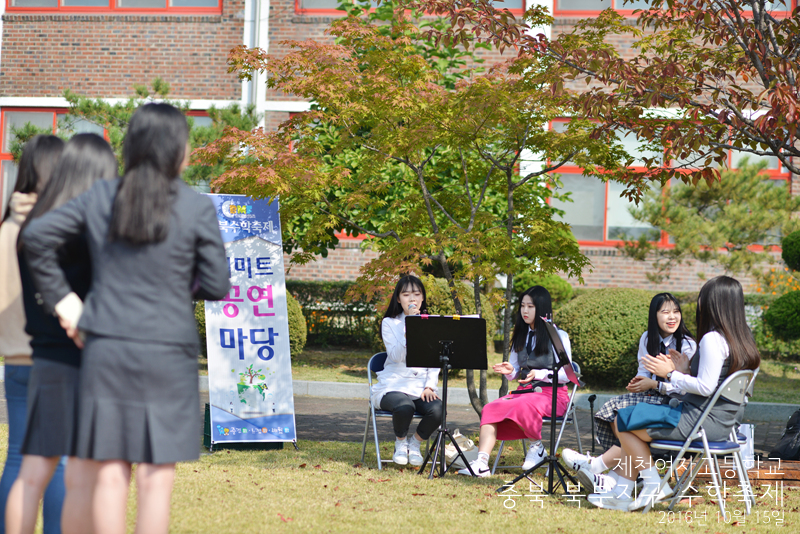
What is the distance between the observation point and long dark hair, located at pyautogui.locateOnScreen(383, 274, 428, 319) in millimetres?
5871

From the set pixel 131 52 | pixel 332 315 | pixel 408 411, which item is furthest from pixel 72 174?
pixel 131 52

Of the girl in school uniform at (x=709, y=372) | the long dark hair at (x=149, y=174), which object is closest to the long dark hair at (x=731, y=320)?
the girl in school uniform at (x=709, y=372)

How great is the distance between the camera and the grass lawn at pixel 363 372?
9.36 meters

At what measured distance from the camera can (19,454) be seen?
2902 mm

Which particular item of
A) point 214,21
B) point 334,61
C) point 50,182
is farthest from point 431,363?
point 214,21

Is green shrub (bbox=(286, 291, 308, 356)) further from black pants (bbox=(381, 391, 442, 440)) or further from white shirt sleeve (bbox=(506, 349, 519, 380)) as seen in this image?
white shirt sleeve (bbox=(506, 349, 519, 380))

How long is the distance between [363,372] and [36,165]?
25.6ft

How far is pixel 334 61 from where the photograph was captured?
19.8ft

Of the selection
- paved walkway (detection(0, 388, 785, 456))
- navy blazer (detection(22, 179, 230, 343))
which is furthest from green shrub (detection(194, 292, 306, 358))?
navy blazer (detection(22, 179, 230, 343))

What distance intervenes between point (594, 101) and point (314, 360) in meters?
7.12

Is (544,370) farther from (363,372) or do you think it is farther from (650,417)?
(363,372)

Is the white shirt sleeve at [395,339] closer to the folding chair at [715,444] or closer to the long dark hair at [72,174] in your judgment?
the folding chair at [715,444]

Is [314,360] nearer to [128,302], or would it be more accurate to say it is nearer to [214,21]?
[214,21]

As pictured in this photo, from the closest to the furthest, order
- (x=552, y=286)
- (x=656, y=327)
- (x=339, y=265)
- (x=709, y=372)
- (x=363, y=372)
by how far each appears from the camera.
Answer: (x=709, y=372)
(x=656, y=327)
(x=363, y=372)
(x=552, y=286)
(x=339, y=265)
